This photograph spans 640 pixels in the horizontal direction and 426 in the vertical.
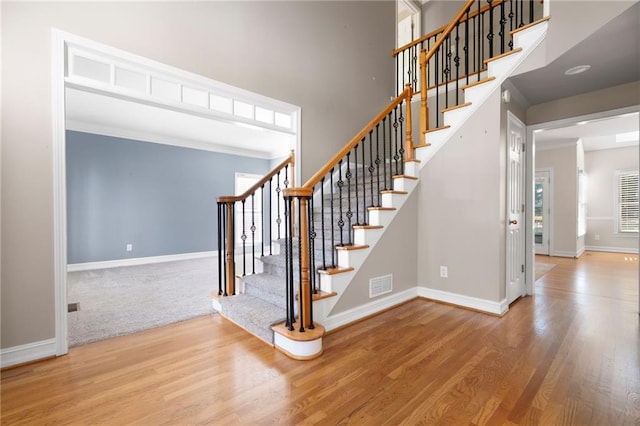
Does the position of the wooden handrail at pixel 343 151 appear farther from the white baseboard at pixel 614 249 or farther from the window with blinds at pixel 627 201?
the white baseboard at pixel 614 249

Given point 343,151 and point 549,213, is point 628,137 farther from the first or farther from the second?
point 343,151

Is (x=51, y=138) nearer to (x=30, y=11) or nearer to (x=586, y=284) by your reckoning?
(x=30, y=11)

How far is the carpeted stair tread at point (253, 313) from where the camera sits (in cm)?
228

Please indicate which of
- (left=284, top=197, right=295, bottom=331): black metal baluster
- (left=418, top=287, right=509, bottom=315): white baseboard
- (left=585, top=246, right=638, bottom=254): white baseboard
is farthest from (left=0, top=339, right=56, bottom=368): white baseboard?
(left=585, top=246, right=638, bottom=254): white baseboard

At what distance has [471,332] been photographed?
96.0 inches

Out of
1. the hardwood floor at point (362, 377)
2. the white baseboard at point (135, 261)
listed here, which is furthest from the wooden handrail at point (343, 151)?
the white baseboard at point (135, 261)

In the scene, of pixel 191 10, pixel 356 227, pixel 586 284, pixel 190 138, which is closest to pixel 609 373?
pixel 356 227

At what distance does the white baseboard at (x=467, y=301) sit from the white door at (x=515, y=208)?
0.31m

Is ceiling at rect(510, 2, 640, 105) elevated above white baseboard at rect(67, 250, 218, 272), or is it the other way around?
ceiling at rect(510, 2, 640, 105)

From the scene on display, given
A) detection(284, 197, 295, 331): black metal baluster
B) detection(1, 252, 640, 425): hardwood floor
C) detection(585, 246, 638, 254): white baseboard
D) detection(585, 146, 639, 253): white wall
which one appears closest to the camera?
detection(1, 252, 640, 425): hardwood floor

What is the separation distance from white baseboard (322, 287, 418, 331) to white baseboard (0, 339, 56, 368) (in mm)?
1991

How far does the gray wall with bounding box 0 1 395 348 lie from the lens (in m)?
1.91

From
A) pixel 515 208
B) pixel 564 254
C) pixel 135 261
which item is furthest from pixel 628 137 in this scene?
pixel 135 261

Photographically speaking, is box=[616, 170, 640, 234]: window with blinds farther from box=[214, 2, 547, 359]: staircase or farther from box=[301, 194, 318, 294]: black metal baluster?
box=[301, 194, 318, 294]: black metal baluster
